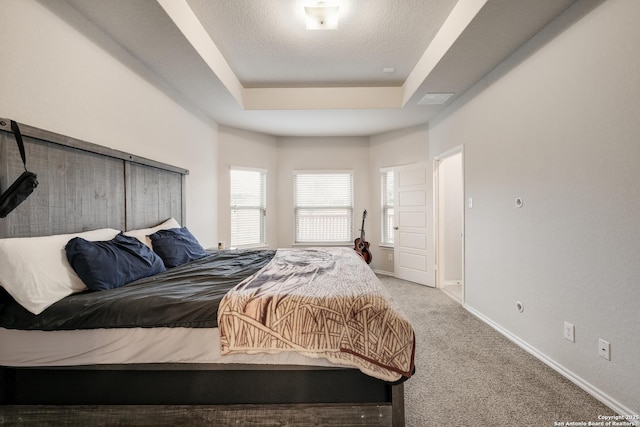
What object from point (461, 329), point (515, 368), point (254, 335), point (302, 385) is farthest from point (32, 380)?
point (461, 329)

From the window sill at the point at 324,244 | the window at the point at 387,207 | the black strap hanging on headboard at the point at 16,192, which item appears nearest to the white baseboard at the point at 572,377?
the window at the point at 387,207

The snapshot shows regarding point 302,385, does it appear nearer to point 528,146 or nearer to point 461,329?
point 461,329

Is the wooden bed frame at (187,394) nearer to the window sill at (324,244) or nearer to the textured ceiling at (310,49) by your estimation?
the textured ceiling at (310,49)

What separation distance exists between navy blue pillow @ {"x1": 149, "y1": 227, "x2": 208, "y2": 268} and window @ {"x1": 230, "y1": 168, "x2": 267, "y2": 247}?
196 centimetres

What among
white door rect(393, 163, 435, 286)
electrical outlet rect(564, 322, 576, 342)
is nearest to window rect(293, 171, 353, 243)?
white door rect(393, 163, 435, 286)

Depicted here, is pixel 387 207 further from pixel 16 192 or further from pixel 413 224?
pixel 16 192

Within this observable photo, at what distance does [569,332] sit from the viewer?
2023 mm

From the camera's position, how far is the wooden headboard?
1.63 metres

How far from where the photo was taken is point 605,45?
174 cm

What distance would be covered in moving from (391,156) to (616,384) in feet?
13.1

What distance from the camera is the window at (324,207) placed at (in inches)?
215

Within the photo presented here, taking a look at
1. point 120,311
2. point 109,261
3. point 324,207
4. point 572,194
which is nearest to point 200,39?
point 109,261

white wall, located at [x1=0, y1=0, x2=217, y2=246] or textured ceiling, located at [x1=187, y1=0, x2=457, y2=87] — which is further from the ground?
textured ceiling, located at [x1=187, y1=0, x2=457, y2=87]

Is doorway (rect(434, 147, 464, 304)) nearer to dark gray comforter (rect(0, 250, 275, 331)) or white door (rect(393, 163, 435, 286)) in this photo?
white door (rect(393, 163, 435, 286))
